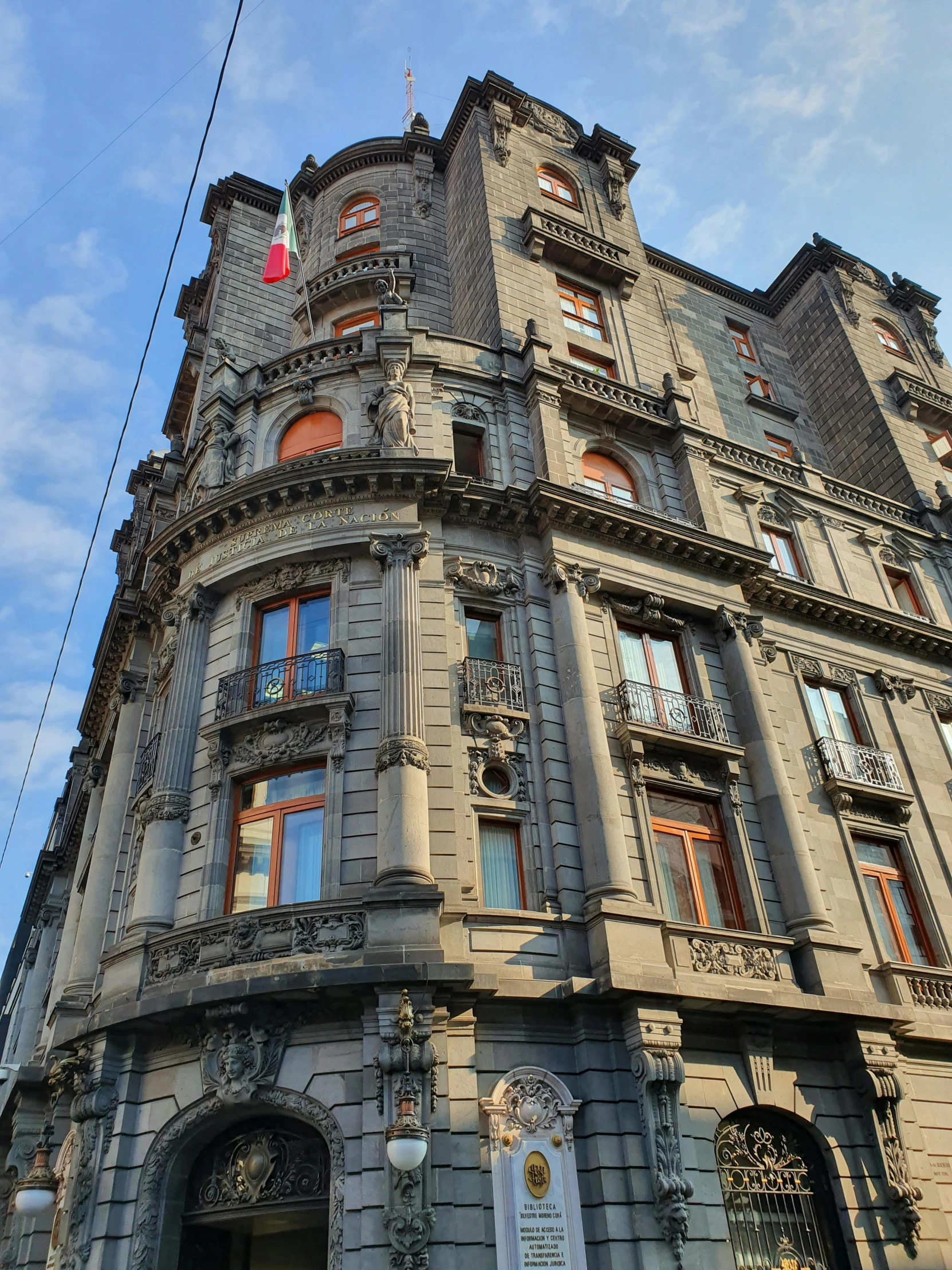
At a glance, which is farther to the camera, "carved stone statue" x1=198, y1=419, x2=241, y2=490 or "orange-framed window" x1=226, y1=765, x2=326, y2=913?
"carved stone statue" x1=198, y1=419, x2=241, y2=490

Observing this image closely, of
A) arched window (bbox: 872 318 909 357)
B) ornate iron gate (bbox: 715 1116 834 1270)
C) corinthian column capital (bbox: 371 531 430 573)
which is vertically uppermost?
arched window (bbox: 872 318 909 357)

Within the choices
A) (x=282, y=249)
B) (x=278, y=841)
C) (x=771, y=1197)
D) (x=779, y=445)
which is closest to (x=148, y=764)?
(x=278, y=841)

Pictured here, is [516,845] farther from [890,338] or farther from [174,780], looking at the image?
[890,338]

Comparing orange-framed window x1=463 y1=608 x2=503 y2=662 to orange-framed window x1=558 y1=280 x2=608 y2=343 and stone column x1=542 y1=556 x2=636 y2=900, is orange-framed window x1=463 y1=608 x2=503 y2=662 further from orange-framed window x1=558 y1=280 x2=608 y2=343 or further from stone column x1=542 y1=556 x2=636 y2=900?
orange-framed window x1=558 y1=280 x2=608 y2=343

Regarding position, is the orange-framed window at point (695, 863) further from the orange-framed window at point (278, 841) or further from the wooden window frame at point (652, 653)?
the orange-framed window at point (278, 841)

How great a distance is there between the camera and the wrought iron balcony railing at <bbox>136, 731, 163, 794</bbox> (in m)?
22.0

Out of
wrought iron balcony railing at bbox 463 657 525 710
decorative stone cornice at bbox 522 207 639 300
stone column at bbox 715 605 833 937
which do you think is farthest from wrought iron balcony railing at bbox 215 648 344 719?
decorative stone cornice at bbox 522 207 639 300

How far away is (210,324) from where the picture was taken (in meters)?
33.5

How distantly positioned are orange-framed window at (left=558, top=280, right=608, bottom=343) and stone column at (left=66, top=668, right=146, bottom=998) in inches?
671

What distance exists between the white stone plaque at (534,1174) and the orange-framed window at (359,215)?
30.0 m

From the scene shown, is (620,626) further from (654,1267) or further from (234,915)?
(654,1267)

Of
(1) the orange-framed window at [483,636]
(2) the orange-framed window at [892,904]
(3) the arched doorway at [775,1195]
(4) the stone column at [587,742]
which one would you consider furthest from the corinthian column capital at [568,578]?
(3) the arched doorway at [775,1195]

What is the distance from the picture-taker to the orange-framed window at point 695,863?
19.5 m

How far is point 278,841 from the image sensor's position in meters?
18.5
